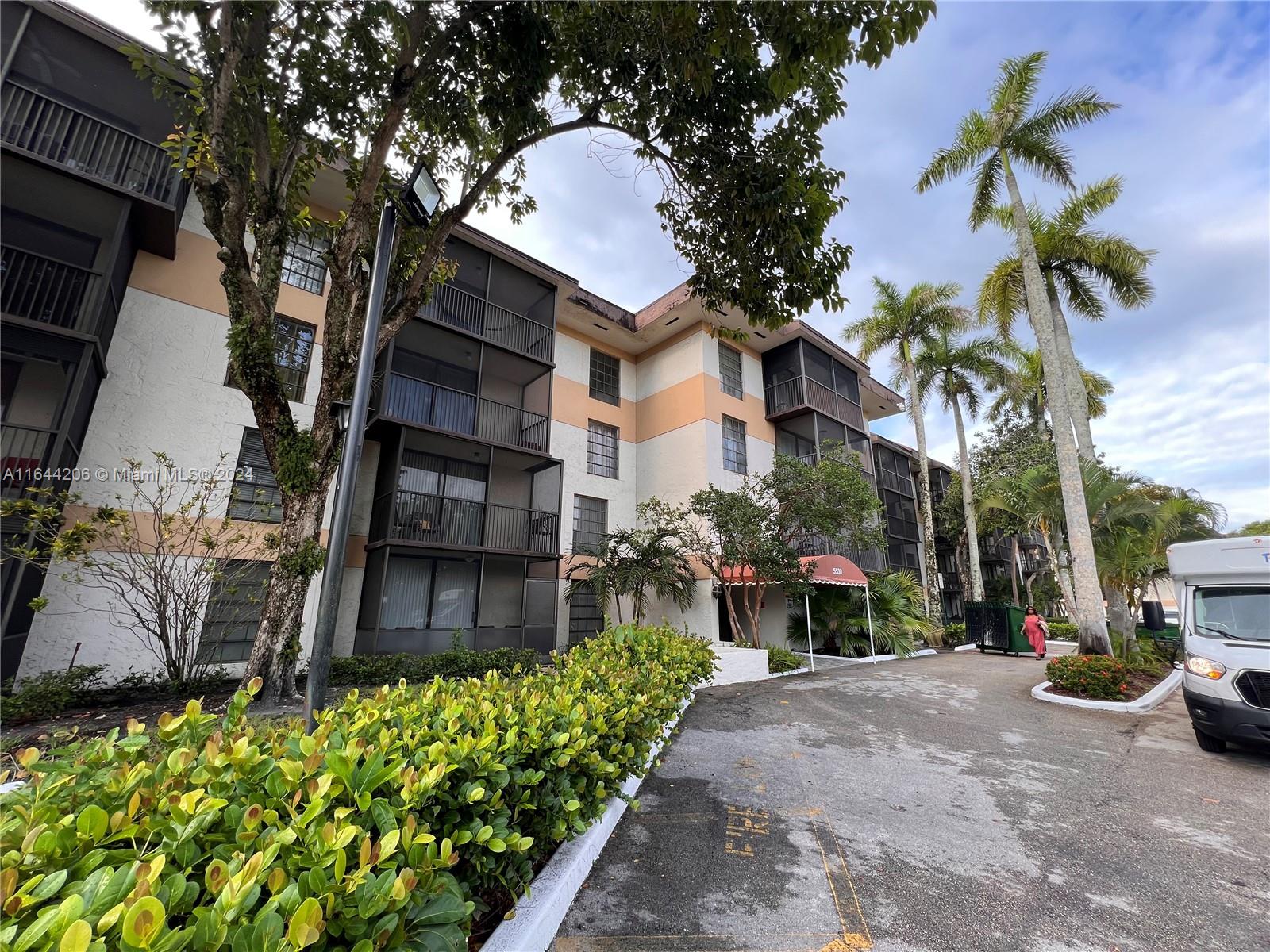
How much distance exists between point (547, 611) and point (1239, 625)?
13093 mm

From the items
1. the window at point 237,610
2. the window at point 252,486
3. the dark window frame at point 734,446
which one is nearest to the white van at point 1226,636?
the dark window frame at point 734,446

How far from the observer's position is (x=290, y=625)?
22.2ft

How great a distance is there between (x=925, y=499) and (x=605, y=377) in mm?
13821

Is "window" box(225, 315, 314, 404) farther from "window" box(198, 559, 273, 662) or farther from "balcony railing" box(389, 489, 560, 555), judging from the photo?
"window" box(198, 559, 273, 662)

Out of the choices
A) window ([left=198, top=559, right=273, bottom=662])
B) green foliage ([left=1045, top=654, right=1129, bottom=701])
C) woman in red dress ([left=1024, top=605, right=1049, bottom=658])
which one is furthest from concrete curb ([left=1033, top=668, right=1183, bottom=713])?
window ([left=198, top=559, right=273, bottom=662])

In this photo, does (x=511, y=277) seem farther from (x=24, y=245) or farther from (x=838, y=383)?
(x=838, y=383)

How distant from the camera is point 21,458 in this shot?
7449 mm

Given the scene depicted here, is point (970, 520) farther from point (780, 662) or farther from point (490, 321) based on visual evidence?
point (490, 321)

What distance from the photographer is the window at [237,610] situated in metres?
8.65

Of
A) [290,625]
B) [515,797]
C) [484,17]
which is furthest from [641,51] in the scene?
[290,625]

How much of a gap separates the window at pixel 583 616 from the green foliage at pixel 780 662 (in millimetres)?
4826

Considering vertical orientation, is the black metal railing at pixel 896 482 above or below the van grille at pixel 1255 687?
above

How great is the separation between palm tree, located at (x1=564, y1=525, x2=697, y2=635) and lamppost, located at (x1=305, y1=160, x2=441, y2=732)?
9461mm

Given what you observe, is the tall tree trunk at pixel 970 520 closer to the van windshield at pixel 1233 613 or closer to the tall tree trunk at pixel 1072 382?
the tall tree trunk at pixel 1072 382
